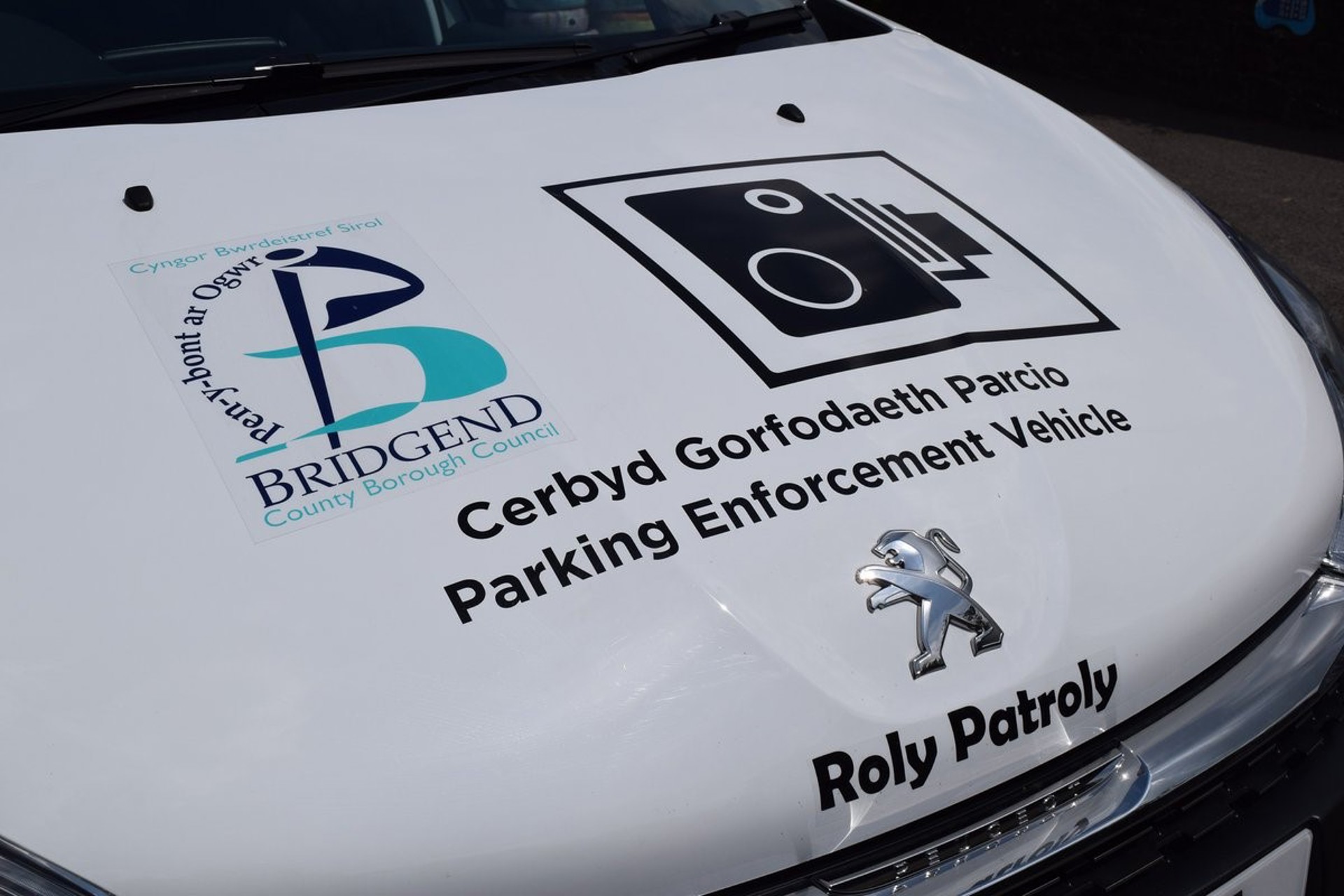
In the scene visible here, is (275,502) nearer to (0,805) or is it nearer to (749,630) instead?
(0,805)

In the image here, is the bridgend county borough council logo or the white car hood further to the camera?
the bridgend county borough council logo

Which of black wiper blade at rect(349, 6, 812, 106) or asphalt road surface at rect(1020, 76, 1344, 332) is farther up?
black wiper blade at rect(349, 6, 812, 106)

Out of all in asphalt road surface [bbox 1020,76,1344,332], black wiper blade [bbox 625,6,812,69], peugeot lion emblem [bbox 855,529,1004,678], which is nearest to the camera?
peugeot lion emblem [bbox 855,529,1004,678]

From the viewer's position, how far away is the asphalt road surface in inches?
213

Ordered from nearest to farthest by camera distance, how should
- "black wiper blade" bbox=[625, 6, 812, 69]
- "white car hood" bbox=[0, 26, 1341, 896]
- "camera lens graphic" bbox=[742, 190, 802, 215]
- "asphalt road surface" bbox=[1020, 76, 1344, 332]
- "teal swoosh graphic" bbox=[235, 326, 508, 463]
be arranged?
"white car hood" bbox=[0, 26, 1341, 896] → "teal swoosh graphic" bbox=[235, 326, 508, 463] → "camera lens graphic" bbox=[742, 190, 802, 215] → "black wiper blade" bbox=[625, 6, 812, 69] → "asphalt road surface" bbox=[1020, 76, 1344, 332]

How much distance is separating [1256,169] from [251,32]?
6.03 meters

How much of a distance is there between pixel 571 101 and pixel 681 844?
1.30m

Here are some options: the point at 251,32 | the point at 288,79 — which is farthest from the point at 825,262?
the point at 251,32

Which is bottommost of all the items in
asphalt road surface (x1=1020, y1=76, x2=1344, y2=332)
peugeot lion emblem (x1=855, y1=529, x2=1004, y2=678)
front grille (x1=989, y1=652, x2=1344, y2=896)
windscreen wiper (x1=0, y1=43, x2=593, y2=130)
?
asphalt road surface (x1=1020, y1=76, x2=1344, y2=332)

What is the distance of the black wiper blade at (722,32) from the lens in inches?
90.7

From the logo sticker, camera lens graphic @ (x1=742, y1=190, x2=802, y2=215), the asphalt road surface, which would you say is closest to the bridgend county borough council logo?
the logo sticker

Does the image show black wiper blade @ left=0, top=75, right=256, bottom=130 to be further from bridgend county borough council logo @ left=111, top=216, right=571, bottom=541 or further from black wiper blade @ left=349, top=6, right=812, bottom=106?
bridgend county borough council logo @ left=111, top=216, right=571, bottom=541

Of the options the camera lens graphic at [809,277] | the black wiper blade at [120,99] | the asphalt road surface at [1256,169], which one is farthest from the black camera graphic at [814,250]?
the asphalt road surface at [1256,169]

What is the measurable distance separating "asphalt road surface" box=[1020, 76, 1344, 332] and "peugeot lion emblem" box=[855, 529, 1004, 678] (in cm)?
335
